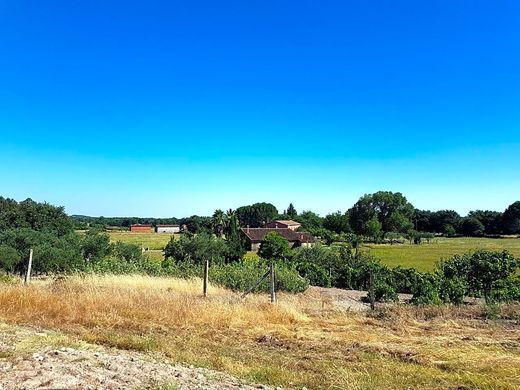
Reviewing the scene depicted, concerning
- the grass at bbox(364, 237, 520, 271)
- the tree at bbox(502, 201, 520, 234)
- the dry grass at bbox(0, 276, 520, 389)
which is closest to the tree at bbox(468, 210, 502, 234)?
the tree at bbox(502, 201, 520, 234)

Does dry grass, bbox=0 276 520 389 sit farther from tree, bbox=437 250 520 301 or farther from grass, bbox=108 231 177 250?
grass, bbox=108 231 177 250

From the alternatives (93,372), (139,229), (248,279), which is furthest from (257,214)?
(93,372)

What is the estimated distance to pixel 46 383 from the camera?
479cm

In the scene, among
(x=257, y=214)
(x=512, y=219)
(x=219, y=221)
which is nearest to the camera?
(x=219, y=221)

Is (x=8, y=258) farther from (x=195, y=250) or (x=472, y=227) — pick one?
(x=472, y=227)

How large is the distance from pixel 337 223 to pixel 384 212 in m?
14.2

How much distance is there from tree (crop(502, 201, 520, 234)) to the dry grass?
393 ft

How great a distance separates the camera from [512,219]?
11775cm

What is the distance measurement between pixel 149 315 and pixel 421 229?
142 meters

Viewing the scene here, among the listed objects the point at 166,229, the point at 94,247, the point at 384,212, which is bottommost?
the point at 94,247

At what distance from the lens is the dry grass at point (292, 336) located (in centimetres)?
651

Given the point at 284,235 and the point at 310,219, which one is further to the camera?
the point at 310,219

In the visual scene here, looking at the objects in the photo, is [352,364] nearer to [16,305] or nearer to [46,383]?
[46,383]

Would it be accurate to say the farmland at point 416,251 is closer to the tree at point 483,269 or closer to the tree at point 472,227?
the tree at point 483,269
